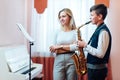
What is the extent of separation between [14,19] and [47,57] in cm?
81

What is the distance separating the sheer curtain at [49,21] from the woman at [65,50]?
73 centimetres

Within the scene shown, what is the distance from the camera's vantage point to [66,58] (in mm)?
2270

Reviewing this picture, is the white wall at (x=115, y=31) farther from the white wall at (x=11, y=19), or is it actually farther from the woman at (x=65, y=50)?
the white wall at (x=11, y=19)

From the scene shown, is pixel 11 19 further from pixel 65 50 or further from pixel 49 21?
pixel 65 50

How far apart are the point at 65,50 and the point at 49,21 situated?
99 centimetres

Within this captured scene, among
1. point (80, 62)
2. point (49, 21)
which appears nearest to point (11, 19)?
point (49, 21)

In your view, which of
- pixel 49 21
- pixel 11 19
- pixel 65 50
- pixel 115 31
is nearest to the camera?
pixel 65 50

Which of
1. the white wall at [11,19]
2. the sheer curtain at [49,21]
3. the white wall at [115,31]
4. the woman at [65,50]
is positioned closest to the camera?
the woman at [65,50]

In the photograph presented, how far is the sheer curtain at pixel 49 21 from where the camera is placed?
3078 millimetres

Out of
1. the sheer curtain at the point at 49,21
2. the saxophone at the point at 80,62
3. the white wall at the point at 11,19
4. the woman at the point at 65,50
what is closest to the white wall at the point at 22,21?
the white wall at the point at 11,19

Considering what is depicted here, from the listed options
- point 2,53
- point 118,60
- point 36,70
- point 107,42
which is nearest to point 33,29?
point 36,70

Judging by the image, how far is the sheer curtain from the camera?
3078 mm

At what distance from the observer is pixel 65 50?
2262mm

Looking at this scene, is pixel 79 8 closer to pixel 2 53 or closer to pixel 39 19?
pixel 39 19
